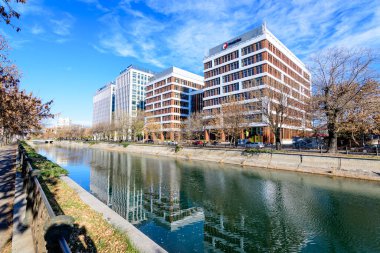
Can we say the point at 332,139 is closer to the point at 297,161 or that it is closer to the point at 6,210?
the point at 297,161

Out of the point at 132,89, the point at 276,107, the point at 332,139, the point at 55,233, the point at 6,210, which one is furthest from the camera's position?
the point at 132,89

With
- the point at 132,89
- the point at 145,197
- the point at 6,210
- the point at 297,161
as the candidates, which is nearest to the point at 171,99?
the point at 132,89

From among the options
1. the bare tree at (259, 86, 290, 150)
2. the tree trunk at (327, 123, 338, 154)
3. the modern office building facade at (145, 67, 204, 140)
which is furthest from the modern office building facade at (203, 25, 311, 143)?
the modern office building facade at (145, 67, 204, 140)

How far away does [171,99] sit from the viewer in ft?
321

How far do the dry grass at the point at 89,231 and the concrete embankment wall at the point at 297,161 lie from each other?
28.0 metres

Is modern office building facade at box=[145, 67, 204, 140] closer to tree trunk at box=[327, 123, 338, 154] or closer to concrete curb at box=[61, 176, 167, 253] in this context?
tree trunk at box=[327, 123, 338, 154]

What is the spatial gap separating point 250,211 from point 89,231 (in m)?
10.9

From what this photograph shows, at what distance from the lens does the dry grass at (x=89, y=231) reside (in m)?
7.77

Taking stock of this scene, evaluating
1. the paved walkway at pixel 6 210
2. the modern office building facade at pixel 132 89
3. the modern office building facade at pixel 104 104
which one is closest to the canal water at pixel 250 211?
the paved walkway at pixel 6 210

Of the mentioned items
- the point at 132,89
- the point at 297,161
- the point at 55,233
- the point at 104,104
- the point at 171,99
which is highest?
the point at 132,89

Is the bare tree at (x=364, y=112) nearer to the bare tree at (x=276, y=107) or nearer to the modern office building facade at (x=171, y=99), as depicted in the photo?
the bare tree at (x=276, y=107)

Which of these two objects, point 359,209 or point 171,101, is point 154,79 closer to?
point 171,101

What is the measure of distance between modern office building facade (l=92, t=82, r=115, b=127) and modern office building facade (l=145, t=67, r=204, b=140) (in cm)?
6419

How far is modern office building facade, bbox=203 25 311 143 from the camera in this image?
203ft
